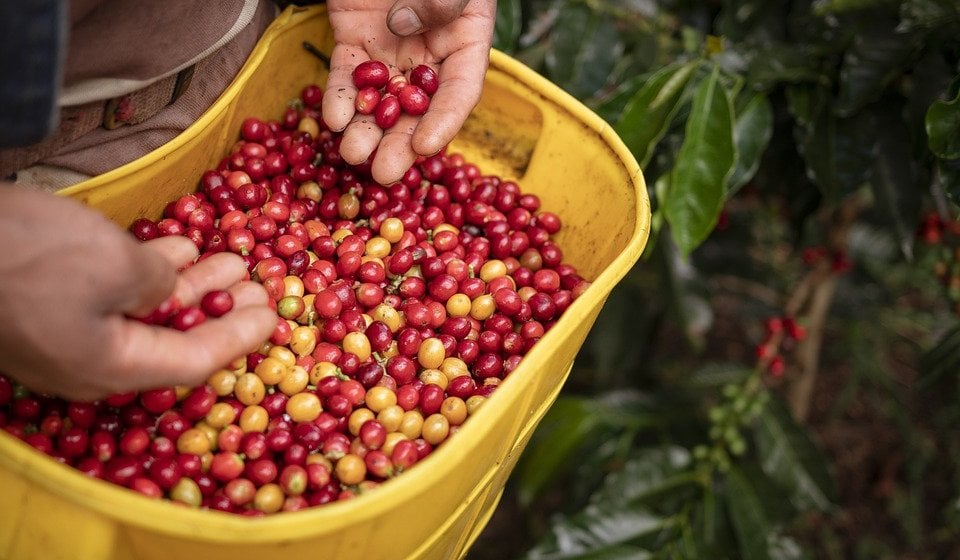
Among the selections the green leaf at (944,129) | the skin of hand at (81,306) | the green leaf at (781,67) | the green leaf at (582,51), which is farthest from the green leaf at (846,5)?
the skin of hand at (81,306)

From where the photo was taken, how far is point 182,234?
74.3 inches

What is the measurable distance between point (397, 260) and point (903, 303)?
3.00 m

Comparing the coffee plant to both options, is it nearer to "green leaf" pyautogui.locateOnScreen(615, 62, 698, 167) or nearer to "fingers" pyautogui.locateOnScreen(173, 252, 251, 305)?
"green leaf" pyautogui.locateOnScreen(615, 62, 698, 167)

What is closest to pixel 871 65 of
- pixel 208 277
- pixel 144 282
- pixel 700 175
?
pixel 700 175

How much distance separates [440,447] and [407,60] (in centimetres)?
121

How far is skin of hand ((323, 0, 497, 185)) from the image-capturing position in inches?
76.2

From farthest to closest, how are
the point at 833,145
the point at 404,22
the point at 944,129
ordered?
the point at 833,145 → the point at 404,22 → the point at 944,129

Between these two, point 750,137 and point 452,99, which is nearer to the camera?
point 452,99

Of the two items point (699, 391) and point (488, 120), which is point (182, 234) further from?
point (699, 391)

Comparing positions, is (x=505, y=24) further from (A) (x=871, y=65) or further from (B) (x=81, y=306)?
(B) (x=81, y=306)

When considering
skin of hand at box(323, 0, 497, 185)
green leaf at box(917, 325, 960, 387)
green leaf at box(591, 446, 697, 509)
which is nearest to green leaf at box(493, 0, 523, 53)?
skin of hand at box(323, 0, 497, 185)

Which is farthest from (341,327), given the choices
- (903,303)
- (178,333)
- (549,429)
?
(903,303)

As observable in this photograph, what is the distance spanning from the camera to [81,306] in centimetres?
114

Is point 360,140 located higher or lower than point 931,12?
lower
